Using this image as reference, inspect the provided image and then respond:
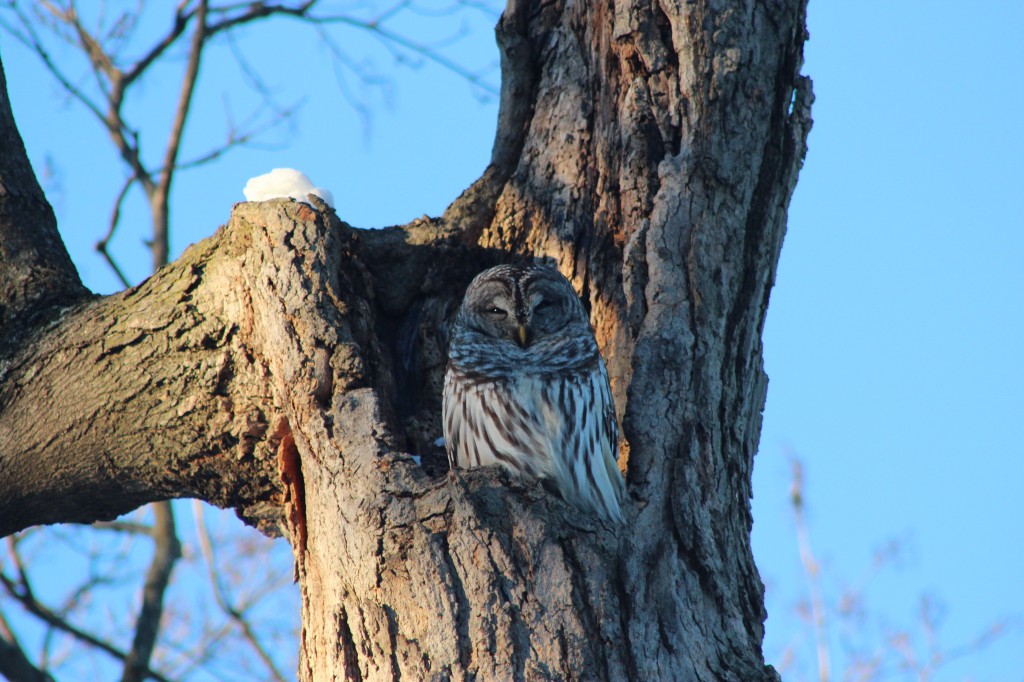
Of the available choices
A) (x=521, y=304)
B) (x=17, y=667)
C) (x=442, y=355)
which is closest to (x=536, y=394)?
(x=521, y=304)

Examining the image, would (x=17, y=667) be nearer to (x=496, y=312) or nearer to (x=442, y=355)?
(x=442, y=355)

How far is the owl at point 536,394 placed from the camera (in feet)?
11.1

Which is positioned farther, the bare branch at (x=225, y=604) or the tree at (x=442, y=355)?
the bare branch at (x=225, y=604)

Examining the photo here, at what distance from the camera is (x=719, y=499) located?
10.5ft

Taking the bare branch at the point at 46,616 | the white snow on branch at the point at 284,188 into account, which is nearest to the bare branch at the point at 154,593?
the bare branch at the point at 46,616

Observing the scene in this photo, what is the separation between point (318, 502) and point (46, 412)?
3.94 ft

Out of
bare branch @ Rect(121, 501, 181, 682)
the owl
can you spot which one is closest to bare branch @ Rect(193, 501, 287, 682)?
bare branch @ Rect(121, 501, 181, 682)

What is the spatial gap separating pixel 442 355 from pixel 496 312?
30 centimetres

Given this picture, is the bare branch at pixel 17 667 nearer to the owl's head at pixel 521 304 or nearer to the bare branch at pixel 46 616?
the bare branch at pixel 46 616

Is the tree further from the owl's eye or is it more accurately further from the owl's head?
the owl's eye

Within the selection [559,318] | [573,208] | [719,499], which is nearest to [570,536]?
[719,499]

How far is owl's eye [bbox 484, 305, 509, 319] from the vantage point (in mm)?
3873

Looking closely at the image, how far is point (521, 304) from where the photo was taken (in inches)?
150

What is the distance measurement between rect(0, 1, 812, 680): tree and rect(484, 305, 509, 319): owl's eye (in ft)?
0.87
